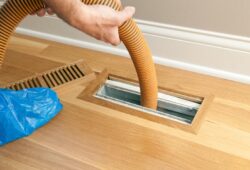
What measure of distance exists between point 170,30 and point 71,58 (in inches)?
20.4

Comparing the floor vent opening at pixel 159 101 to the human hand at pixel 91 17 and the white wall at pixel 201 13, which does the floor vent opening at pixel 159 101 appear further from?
the human hand at pixel 91 17

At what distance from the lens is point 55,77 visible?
1.50 meters

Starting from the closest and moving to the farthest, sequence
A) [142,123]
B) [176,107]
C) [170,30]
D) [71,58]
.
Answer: [142,123] < [176,107] < [170,30] < [71,58]

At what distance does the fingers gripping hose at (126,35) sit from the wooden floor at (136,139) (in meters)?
0.13

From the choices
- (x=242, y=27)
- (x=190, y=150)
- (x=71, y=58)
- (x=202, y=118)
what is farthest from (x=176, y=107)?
(x=71, y=58)

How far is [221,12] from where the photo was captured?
132 cm

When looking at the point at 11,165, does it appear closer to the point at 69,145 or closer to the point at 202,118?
the point at 69,145

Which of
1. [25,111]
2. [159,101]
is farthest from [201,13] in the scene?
[25,111]

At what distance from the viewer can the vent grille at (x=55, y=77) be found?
56.9 inches

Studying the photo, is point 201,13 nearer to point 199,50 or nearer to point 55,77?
point 199,50

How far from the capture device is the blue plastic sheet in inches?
Result: 45.8

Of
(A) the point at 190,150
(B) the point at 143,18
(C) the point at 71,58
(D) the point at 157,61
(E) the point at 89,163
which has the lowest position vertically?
(E) the point at 89,163

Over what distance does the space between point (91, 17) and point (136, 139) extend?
0.53m

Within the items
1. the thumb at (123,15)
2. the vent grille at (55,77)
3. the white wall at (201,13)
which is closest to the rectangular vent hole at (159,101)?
the vent grille at (55,77)
